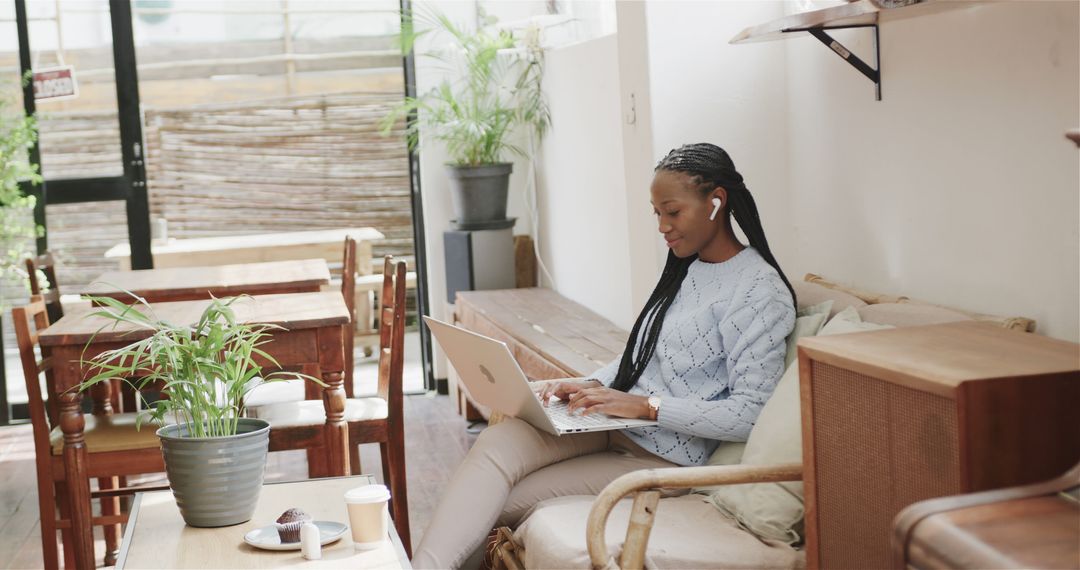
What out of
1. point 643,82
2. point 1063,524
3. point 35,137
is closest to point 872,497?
point 1063,524

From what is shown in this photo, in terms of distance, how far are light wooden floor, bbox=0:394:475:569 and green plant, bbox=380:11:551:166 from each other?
1.26 m

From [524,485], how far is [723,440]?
45cm

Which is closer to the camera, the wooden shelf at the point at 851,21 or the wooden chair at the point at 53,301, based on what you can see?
the wooden shelf at the point at 851,21

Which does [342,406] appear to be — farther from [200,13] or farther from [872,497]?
[200,13]

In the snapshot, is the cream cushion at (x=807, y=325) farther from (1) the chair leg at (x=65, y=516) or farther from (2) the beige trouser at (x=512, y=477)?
(1) the chair leg at (x=65, y=516)

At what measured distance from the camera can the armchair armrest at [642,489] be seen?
2.11 m

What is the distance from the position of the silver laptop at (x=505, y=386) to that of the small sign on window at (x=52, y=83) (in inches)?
162

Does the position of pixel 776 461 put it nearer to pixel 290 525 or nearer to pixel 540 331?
pixel 290 525

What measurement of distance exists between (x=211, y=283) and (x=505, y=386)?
2.05 meters

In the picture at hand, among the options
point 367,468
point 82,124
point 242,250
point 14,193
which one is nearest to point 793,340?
point 367,468

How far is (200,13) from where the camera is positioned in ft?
21.0

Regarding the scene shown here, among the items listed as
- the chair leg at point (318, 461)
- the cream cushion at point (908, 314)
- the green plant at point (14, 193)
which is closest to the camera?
the cream cushion at point (908, 314)

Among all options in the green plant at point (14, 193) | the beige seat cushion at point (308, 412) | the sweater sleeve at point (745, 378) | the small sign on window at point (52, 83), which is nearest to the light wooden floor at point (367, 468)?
the beige seat cushion at point (308, 412)

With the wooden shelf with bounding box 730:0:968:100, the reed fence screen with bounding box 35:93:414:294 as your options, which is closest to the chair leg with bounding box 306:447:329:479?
the wooden shelf with bounding box 730:0:968:100
